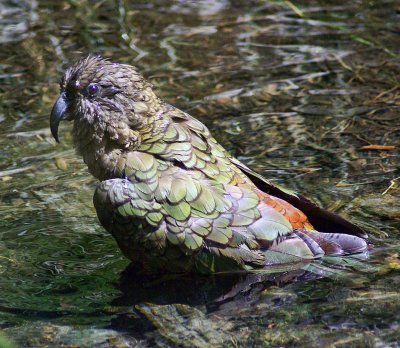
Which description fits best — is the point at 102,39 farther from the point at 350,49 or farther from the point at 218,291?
the point at 218,291

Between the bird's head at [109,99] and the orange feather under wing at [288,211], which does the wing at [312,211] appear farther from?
the bird's head at [109,99]

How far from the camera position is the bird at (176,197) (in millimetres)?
4688

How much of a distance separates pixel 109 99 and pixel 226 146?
157 cm

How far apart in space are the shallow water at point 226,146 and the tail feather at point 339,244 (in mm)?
94

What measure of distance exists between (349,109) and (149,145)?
2512 millimetres

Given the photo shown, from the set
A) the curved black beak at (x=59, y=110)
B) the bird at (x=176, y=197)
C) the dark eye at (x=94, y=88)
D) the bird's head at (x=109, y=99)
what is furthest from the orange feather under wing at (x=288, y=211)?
the curved black beak at (x=59, y=110)

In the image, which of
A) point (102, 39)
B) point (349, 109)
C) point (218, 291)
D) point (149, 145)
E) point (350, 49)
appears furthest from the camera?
point (102, 39)

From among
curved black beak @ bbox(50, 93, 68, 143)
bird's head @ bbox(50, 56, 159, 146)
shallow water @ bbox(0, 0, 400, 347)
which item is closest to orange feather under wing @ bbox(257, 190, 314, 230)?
shallow water @ bbox(0, 0, 400, 347)

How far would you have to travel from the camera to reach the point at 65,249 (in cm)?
515

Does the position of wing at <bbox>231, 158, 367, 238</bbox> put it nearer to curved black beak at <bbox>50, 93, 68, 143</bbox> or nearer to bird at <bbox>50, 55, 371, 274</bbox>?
bird at <bbox>50, 55, 371, 274</bbox>

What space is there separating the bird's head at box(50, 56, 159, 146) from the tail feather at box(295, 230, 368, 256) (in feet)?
4.11

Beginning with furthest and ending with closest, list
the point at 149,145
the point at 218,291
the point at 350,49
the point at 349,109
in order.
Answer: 1. the point at 350,49
2. the point at 349,109
3. the point at 149,145
4. the point at 218,291

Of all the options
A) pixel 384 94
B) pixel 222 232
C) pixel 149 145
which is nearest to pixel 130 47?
pixel 384 94

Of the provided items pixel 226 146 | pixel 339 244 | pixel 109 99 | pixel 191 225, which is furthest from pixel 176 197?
pixel 226 146
